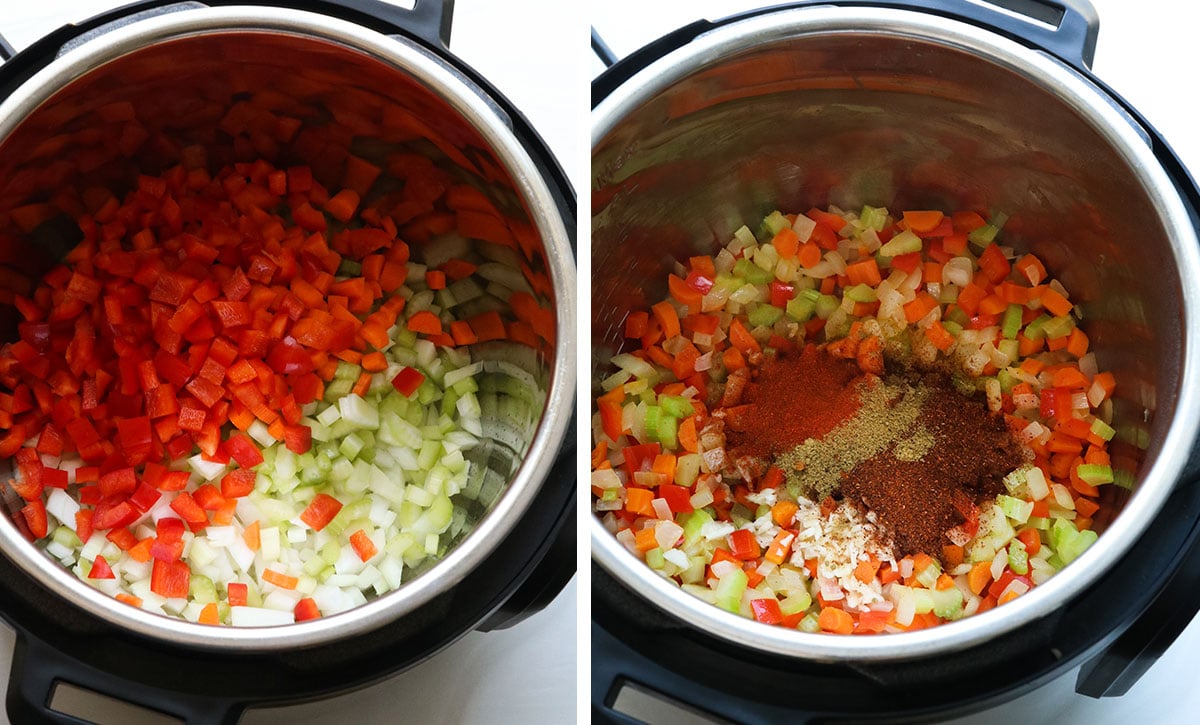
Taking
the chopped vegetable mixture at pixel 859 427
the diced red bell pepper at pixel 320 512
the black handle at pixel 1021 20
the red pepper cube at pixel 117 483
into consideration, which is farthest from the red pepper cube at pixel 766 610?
the red pepper cube at pixel 117 483

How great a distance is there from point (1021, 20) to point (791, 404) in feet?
1.51

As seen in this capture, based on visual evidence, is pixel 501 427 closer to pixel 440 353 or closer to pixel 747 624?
pixel 440 353

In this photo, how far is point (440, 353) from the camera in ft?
4.14

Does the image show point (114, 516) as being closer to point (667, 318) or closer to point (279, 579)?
point (279, 579)

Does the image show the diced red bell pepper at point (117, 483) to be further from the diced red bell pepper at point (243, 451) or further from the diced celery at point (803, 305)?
the diced celery at point (803, 305)

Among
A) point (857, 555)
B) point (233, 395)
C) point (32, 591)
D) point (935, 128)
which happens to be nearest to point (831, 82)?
point (935, 128)

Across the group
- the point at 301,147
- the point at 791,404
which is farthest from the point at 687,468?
the point at 301,147

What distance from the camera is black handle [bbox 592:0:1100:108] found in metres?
1.05

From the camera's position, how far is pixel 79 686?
930 millimetres

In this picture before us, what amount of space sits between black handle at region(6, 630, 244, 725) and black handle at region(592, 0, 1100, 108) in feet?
2.22

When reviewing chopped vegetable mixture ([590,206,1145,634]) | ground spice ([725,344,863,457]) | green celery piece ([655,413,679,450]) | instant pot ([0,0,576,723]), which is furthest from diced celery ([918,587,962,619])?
instant pot ([0,0,576,723])

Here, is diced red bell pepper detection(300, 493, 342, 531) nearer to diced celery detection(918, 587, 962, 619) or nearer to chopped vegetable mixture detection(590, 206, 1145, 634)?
chopped vegetable mixture detection(590, 206, 1145, 634)

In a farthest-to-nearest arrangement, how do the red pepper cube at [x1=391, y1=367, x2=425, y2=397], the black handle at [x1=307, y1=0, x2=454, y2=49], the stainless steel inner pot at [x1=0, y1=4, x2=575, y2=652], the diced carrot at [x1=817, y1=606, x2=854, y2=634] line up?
the red pepper cube at [x1=391, y1=367, x2=425, y2=397] → the diced carrot at [x1=817, y1=606, x2=854, y2=634] → the black handle at [x1=307, y1=0, x2=454, y2=49] → the stainless steel inner pot at [x1=0, y1=4, x2=575, y2=652]

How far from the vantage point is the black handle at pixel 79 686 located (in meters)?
0.92
